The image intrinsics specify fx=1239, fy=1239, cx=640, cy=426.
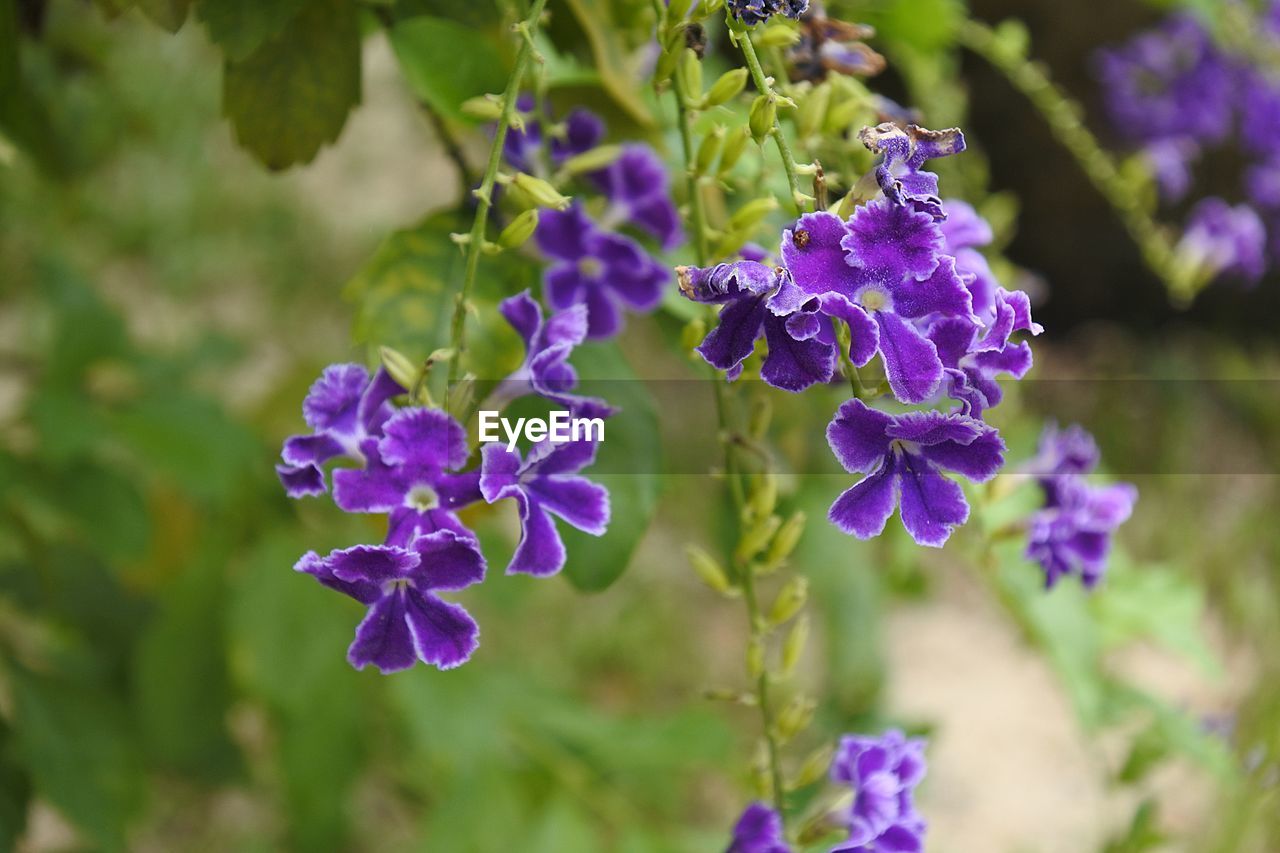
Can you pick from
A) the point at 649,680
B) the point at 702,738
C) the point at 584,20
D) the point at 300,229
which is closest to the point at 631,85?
the point at 584,20

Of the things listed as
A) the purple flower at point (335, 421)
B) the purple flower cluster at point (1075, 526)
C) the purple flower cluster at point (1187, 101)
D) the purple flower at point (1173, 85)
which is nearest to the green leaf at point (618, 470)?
the purple flower at point (335, 421)

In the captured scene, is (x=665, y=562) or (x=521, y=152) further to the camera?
A: (x=665, y=562)

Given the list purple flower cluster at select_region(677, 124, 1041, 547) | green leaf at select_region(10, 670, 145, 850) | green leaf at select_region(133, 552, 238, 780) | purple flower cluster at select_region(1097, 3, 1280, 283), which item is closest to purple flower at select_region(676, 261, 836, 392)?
purple flower cluster at select_region(677, 124, 1041, 547)

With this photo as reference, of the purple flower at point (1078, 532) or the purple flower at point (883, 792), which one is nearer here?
the purple flower at point (883, 792)

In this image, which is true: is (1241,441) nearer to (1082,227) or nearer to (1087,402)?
(1087,402)

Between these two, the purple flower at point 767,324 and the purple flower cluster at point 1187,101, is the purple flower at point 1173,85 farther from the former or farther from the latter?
the purple flower at point 767,324

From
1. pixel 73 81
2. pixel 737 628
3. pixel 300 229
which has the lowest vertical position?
pixel 737 628
